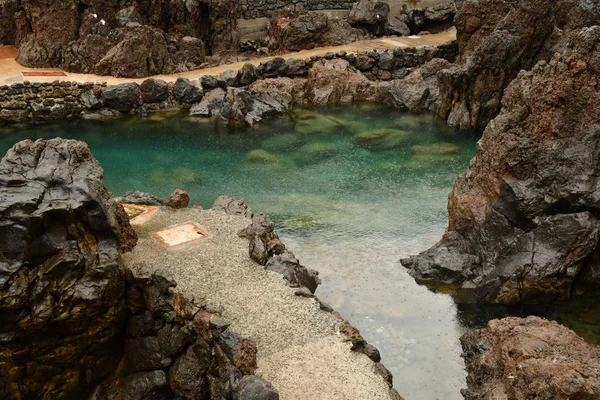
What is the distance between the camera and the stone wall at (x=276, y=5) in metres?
31.7

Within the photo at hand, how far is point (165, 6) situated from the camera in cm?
2744

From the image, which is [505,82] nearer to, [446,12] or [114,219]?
[446,12]

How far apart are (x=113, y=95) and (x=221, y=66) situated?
5.62m

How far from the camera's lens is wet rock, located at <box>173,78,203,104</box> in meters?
24.7

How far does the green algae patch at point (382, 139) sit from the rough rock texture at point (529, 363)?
1155cm

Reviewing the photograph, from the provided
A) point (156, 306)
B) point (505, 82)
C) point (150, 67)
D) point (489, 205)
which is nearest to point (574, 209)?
point (489, 205)

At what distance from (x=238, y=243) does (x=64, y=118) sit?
15.0 m

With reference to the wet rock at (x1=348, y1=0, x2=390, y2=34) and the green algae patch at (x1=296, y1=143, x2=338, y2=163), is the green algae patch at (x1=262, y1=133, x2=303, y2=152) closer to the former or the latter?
the green algae patch at (x1=296, y1=143, x2=338, y2=163)

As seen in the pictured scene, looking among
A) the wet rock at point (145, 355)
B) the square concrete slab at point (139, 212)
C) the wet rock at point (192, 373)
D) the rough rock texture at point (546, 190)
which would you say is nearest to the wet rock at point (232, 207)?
the square concrete slab at point (139, 212)

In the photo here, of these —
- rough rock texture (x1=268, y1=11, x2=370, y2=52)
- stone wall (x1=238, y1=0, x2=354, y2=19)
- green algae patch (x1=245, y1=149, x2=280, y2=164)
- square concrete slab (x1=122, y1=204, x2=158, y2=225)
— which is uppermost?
stone wall (x1=238, y1=0, x2=354, y2=19)

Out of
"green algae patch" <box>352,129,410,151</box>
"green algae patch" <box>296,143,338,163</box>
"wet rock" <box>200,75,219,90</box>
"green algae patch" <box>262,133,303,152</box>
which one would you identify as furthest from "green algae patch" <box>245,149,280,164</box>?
"wet rock" <box>200,75,219,90</box>

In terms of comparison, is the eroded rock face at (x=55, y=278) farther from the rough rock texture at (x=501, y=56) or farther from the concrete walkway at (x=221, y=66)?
the rough rock texture at (x=501, y=56)

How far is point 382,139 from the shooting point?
2186 centimetres

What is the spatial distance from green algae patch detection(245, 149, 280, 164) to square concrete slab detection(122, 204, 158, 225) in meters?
6.85
